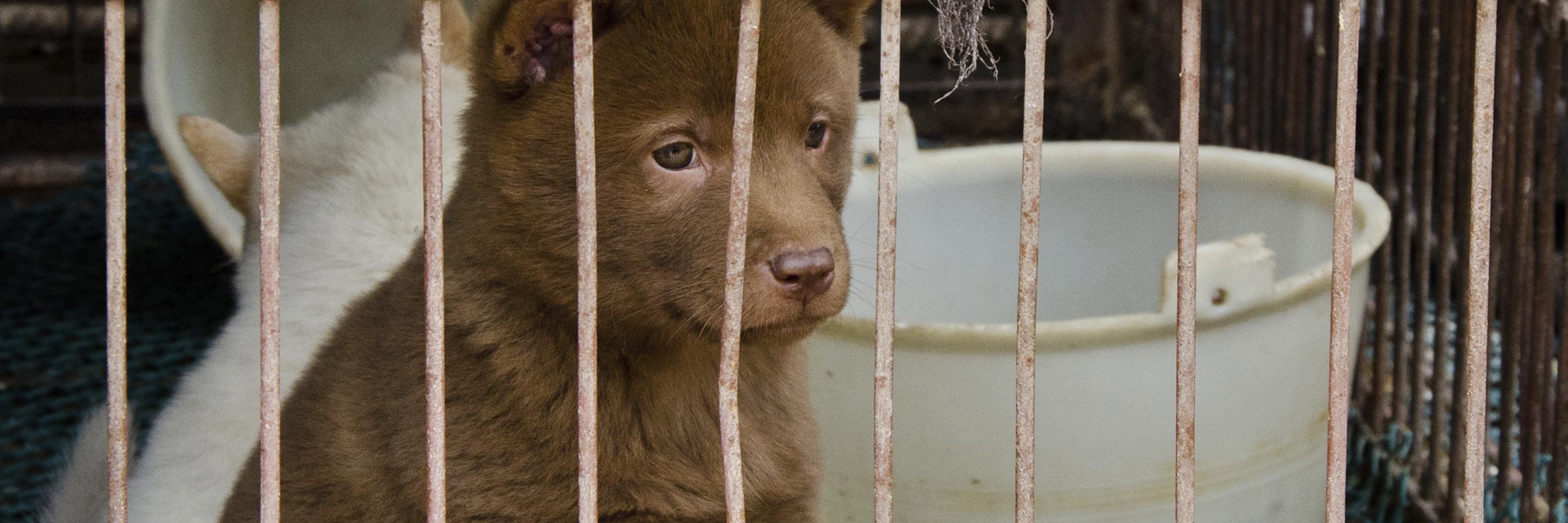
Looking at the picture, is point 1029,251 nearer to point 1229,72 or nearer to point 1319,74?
point 1319,74

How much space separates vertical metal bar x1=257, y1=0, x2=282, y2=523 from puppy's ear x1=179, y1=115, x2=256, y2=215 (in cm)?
161

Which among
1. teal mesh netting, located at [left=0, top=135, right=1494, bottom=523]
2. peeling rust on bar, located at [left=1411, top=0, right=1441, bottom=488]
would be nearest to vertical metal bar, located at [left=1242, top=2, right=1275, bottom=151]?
peeling rust on bar, located at [left=1411, top=0, right=1441, bottom=488]

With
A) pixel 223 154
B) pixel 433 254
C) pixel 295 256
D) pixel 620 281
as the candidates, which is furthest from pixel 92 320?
pixel 433 254

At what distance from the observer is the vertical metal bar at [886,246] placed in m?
1.47

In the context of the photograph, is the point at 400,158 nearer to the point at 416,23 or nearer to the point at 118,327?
the point at 416,23

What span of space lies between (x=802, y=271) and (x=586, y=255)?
25 centimetres

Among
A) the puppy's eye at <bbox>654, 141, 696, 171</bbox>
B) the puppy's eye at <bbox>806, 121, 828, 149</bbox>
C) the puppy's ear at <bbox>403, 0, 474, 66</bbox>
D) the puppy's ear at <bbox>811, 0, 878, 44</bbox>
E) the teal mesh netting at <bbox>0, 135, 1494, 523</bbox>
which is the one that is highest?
the puppy's ear at <bbox>403, 0, 474, 66</bbox>

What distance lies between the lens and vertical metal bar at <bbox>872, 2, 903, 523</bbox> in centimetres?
147

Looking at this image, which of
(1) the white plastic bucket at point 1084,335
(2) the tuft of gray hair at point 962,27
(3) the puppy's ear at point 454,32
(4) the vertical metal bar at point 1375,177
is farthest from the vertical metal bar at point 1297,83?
(2) the tuft of gray hair at point 962,27

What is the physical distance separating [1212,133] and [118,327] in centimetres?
362

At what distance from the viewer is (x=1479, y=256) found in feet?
5.17

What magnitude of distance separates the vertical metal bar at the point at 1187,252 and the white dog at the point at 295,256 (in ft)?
3.98

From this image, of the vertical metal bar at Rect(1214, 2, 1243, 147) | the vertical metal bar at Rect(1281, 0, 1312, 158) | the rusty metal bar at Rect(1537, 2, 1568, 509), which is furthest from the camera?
the vertical metal bar at Rect(1214, 2, 1243, 147)

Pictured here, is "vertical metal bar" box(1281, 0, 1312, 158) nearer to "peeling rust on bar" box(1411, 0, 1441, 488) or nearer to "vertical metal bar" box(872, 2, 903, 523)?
"peeling rust on bar" box(1411, 0, 1441, 488)
